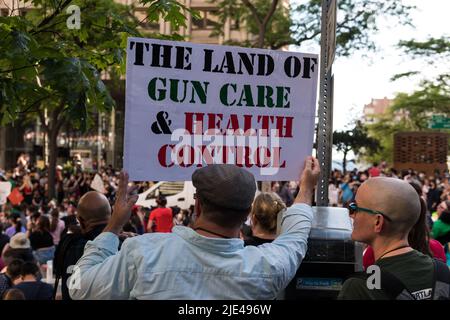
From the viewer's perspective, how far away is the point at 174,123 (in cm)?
311

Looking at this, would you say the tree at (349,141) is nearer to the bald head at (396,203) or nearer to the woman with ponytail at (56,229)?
the woman with ponytail at (56,229)

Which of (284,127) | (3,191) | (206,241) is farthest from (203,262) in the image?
(3,191)

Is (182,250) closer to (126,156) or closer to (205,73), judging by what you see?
(126,156)

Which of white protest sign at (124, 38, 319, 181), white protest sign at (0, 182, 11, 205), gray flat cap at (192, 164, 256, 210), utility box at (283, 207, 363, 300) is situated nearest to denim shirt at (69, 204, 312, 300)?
gray flat cap at (192, 164, 256, 210)

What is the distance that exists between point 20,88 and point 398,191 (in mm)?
3319

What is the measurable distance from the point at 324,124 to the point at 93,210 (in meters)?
1.30

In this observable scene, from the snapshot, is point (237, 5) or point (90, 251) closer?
point (90, 251)

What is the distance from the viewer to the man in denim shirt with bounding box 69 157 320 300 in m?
2.05

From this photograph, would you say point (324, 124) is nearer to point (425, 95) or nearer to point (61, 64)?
point (61, 64)

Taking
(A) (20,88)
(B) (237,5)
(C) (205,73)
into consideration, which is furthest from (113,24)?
(B) (237,5)

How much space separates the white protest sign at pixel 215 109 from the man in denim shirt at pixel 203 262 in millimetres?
930

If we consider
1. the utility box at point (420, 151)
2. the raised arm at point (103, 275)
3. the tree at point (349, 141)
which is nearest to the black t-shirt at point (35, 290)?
the raised arm at point (103, 275)

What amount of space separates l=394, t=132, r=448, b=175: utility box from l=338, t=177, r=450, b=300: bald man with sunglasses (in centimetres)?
3344

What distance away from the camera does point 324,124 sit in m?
3.23
